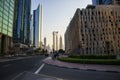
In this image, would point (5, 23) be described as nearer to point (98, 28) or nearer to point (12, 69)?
point (98, 28)

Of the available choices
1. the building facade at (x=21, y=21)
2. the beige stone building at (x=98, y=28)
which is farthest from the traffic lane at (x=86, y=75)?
the building facade at (x=21, y=21)

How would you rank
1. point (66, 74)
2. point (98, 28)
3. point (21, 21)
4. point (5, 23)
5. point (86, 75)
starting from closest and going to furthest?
point (86, 75) < point (66, 74) < point (5, 23) < point (98, 28) < point (21, 21)

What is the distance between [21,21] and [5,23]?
8283cm

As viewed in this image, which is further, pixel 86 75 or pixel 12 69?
pixel 12 69

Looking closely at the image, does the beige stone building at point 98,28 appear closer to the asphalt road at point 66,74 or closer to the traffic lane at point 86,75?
the asphalt road at point 66,74

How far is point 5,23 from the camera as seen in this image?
95375 millimetres

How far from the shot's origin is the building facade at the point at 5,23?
9094 cm

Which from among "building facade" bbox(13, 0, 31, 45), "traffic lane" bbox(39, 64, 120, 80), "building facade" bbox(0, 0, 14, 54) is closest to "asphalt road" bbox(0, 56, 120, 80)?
"traffic lane" bbox(39, 64, 120, 80)

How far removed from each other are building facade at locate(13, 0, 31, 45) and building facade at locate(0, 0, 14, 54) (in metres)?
65.5

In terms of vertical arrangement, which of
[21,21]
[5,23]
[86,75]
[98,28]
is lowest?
[86,75]

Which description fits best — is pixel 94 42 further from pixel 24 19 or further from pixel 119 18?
pixel 24 19

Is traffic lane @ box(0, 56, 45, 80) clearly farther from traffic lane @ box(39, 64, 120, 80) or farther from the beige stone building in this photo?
the beige stone building

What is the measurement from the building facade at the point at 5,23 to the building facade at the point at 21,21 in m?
65.5

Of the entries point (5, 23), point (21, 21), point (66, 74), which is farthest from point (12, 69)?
point (21, 21)
